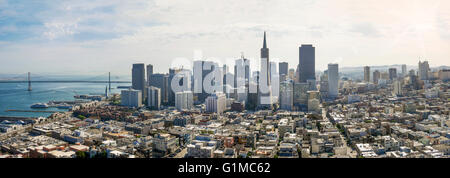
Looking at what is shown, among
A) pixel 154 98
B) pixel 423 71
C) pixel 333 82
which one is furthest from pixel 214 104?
pixel 423 71

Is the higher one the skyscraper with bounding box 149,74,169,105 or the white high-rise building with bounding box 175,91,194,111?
the skyscraper with bounding box 149,74,169,105

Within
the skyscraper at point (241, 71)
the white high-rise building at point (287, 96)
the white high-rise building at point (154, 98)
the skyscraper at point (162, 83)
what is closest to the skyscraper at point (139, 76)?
the skyscraper at point (162, 83)

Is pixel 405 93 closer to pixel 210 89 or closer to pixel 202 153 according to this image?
pixel 210 89

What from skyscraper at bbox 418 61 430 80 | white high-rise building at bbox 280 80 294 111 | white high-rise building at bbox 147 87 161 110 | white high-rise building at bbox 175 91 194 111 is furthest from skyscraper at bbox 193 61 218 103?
skyscraper at bbox 418 61 430 80

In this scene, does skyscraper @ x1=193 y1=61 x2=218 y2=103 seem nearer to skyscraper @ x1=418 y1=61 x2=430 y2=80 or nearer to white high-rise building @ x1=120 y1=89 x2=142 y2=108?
white high-rise building @ x1=120 y1=89 x2=142 y2=108

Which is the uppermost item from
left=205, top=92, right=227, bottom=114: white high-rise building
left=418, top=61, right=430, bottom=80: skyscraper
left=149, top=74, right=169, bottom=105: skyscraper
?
left=418, top=61, right=430, bottom=80: skyscraper

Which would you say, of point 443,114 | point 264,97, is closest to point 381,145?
point 443,114

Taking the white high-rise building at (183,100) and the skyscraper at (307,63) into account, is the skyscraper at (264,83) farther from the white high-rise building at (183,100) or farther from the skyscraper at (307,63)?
the skyscraper at (307,63)

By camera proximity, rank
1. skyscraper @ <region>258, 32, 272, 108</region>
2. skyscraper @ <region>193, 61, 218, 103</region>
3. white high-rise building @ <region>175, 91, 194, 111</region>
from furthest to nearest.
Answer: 1. skyscraper @ <region>193, 61, 218, 103</region>
2. skyscraper @ <region>258, 32, 272, 108</region>
3. white high-rise building @ <region>175, 91, 194, 111</region>
